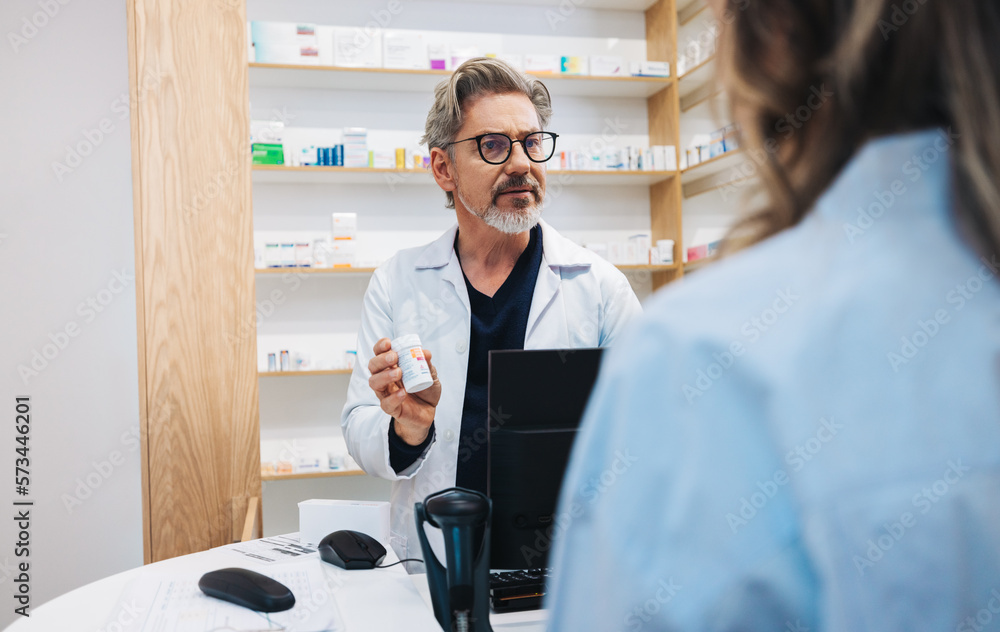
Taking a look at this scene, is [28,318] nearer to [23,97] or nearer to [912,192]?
[23,97]

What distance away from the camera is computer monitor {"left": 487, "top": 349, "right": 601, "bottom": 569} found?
113cm

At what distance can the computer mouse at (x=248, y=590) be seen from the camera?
116 centimetres

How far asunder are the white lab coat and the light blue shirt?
1.45m

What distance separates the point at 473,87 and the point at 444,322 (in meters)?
0.70

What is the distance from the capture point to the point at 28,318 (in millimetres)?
2266

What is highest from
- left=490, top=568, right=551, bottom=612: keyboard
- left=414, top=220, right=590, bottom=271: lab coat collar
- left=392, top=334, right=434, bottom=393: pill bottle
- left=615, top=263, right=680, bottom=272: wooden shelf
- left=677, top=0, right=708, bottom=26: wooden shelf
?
left=677, top=0, right=708, bottom=26: wooden shelf

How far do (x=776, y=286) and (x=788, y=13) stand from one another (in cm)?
19

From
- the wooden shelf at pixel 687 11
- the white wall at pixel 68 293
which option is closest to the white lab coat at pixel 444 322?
the white wall at pixel 68 293

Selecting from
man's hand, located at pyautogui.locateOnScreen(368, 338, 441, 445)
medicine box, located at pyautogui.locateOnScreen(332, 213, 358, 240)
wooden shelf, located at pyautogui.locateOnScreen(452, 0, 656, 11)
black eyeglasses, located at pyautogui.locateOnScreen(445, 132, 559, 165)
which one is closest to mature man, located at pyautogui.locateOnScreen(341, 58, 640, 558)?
black eyeglasses, located at pyautogui.locateOnScreen(445, 132, 559, 165)

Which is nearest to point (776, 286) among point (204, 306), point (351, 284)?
point (204, 306)

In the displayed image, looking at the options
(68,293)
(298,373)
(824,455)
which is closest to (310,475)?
(298,373)

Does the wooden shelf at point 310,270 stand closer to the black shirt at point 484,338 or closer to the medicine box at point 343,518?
A: the black shirt at point 484,338

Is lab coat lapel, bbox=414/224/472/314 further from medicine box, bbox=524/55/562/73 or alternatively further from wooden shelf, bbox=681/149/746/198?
wooden shelf, bbox=681/149/746/198

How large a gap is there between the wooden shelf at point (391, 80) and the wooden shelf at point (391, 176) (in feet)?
1.61
